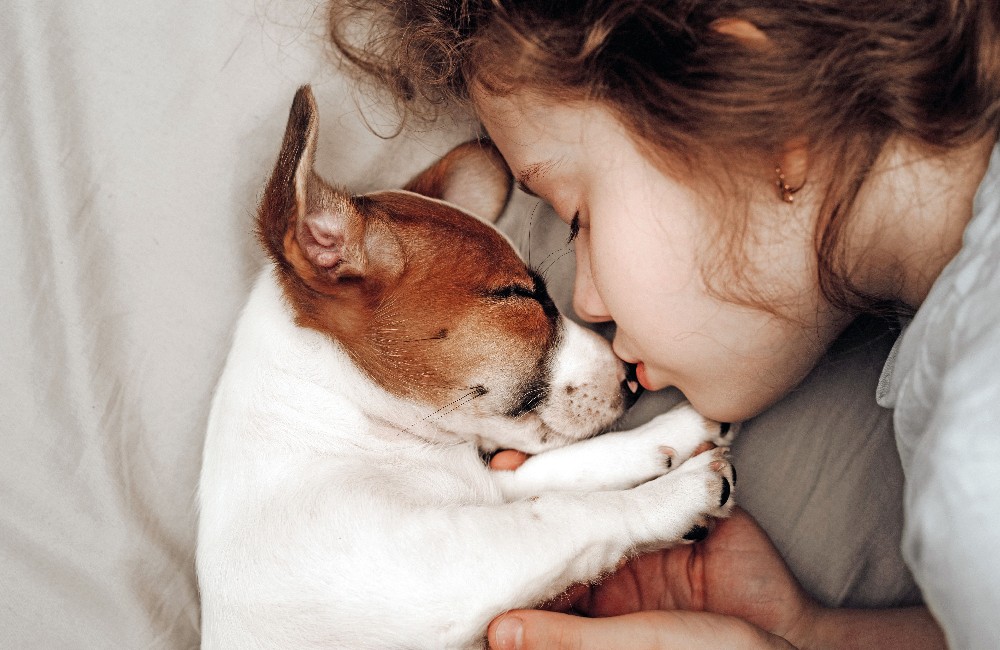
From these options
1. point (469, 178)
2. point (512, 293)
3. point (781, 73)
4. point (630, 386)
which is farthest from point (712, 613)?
point (469, 178)

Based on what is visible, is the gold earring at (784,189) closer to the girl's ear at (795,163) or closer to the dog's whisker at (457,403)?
the girl's ear at (795,163)

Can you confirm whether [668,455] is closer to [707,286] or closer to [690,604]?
[690,604]

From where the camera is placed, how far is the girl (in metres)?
1.04

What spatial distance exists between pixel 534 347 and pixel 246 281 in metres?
0.72

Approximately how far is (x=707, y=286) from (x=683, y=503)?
443 mm

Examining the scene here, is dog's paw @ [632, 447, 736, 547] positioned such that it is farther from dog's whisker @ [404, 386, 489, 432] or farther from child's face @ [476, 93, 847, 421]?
dog's whisker @ [404, 386, 489, 432]

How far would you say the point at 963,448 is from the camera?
96 cm

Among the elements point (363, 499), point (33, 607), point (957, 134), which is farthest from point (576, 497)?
point (33, 607)

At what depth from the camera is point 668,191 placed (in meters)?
1.31

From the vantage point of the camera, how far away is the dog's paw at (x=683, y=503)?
146 cm

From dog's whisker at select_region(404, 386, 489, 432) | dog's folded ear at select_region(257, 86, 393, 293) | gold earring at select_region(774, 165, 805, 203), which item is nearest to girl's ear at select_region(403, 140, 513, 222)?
dog's folded ear at select_region(257, 86, 393, 293)

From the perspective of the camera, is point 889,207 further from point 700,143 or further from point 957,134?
point 700,143

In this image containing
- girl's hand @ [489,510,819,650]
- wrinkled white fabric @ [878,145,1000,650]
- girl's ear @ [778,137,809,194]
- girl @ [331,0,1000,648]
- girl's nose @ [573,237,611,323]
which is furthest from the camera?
girl's nose @ [573,237,611,323]

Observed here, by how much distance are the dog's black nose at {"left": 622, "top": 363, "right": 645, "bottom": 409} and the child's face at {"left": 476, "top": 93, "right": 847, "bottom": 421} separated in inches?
6.1
